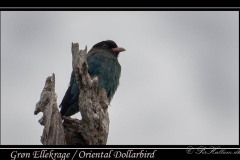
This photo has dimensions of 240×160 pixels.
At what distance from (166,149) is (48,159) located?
155cm

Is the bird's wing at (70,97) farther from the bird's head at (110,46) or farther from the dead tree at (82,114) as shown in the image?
the dead tree at (82,114)

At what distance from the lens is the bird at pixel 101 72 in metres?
10.5

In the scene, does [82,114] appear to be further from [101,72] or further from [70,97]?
[101,72]

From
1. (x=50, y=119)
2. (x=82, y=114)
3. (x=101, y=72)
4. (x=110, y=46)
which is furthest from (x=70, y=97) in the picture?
(x=50, y=119)

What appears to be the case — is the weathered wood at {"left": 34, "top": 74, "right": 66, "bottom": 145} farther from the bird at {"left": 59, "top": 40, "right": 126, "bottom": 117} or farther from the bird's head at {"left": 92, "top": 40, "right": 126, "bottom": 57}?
the bird's head at {"left": 92, "top": 40, "right": 126, "bottom": 57}

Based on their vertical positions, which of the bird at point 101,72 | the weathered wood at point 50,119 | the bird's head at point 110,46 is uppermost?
the bird's head at point 110,46

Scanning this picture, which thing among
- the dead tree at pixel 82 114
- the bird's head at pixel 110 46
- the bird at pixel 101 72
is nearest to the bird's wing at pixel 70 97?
the bird at pixel 101 72

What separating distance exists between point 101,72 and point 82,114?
11.7ft

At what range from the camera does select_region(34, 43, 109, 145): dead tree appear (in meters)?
7.44

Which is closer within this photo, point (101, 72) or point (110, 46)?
point (101, 72)

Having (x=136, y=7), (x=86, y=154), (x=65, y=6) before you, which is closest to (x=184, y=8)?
(x=136, y=7)

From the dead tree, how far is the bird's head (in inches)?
170

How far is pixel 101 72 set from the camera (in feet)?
36.8

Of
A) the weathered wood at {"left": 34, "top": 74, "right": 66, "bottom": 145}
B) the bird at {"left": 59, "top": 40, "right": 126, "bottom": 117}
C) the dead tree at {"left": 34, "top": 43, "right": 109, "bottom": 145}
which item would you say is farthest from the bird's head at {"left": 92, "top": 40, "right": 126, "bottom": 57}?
the weathered wood at {"left": 34, "top": 74, "right": 66, "bottom": 145}
